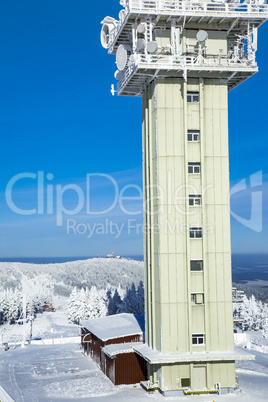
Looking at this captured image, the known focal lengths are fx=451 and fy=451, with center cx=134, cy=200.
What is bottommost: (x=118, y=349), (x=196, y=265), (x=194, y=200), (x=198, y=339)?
(x=118, y=349)

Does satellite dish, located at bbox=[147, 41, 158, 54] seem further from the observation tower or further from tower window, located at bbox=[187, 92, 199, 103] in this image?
tower window, located at bbox=[187, 92, 199, 103]

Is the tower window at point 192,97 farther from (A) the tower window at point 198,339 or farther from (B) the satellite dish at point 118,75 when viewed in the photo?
(A) the tower window at point 198,339

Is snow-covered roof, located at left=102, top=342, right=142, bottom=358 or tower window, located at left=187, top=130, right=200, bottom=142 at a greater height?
tower window, located at left=187, top=130, right=200, bottom=142

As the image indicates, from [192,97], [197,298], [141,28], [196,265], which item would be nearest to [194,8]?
[141,28]

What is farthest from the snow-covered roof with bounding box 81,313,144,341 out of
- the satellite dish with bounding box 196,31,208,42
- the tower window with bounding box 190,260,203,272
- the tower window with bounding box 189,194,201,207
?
the satellite dish with bounding box 196,31,208,42

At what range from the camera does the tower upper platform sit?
31.5 m

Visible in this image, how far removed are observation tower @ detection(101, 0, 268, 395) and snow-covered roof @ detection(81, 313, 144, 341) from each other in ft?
21.7

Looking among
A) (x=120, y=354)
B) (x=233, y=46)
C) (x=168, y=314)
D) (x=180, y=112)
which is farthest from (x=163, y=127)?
(x=120, y=354)

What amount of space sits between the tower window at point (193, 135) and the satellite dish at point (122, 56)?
7.01 metres

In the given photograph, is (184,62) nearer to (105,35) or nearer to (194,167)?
(194,167)

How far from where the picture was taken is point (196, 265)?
3209 cm

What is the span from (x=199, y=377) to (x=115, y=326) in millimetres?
14088

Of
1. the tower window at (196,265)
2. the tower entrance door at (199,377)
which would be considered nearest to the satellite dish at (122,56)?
the tower window at (196,265)

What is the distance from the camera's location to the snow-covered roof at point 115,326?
39.8m
